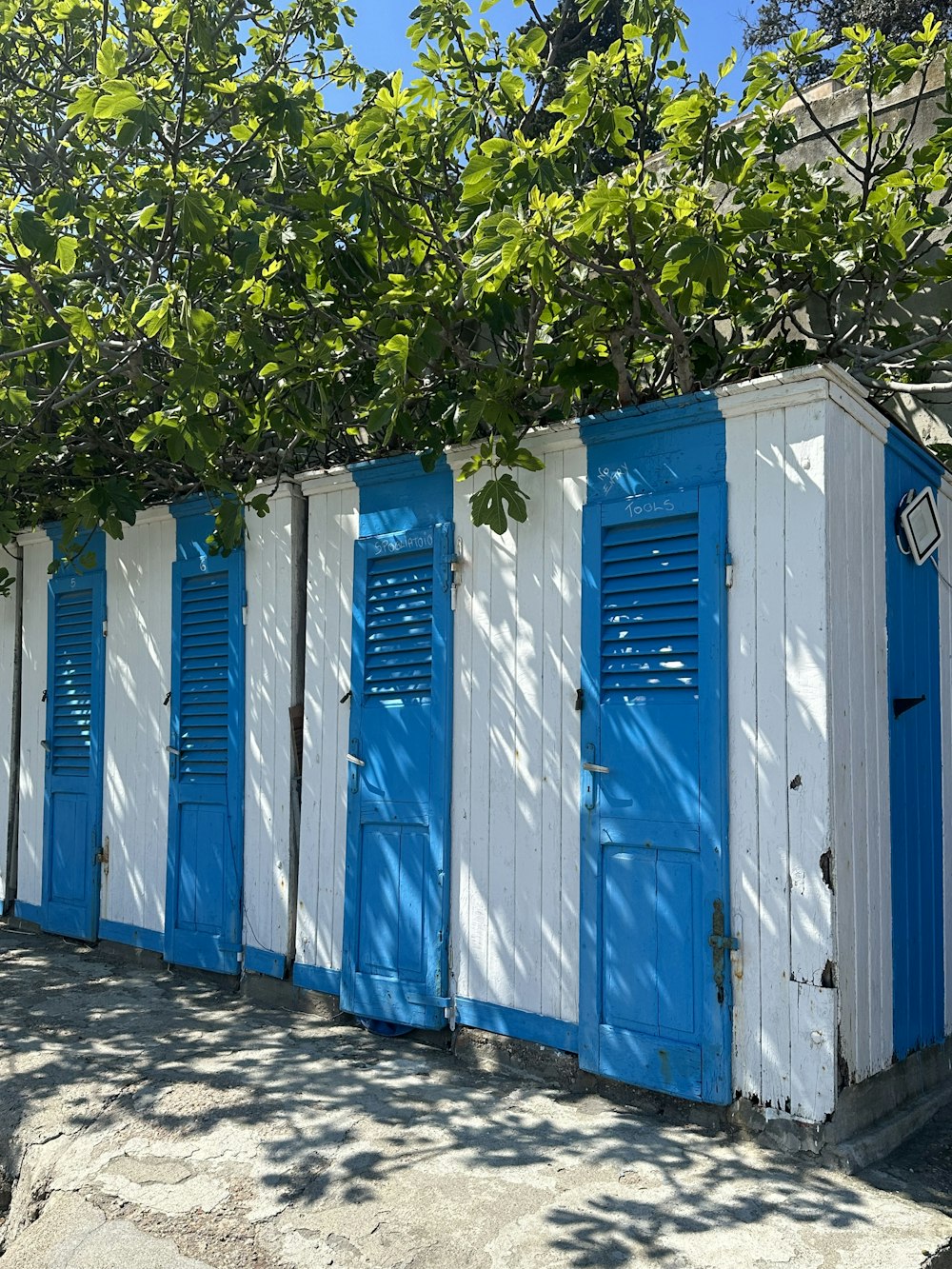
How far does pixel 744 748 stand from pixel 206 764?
3.54 meters

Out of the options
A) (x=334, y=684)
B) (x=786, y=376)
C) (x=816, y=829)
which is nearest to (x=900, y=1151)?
(x=816, y=829)

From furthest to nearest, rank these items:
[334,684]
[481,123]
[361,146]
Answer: [334,684]
[481,123]
[361,146]

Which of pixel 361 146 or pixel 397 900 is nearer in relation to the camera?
pixel 361 146

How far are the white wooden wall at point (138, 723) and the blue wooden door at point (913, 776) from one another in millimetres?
4223

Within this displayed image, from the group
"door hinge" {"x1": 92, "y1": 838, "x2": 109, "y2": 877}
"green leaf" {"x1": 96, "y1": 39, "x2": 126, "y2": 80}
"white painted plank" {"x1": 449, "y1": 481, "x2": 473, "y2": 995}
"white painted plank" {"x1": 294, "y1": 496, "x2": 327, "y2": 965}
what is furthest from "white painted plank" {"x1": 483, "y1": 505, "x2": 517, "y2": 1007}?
"door hinge" {"x1": 92, "y1": 838, "x2": 109, "y2": 877}

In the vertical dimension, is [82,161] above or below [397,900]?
above

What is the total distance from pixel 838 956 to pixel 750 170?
10.6 ft

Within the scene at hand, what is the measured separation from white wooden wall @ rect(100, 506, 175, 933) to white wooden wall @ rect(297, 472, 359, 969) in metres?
1.31

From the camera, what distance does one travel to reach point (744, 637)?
4.40 m

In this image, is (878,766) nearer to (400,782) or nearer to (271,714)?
(400,782)

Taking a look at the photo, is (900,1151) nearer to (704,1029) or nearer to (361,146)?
(704,1029)

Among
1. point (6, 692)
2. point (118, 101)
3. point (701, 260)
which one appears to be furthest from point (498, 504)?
point (6, 692)

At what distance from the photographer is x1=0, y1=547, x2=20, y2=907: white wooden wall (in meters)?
8.45

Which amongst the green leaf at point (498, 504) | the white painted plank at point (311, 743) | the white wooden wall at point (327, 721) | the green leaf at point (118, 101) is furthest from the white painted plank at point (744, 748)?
the green leaf at point (118, 101)
